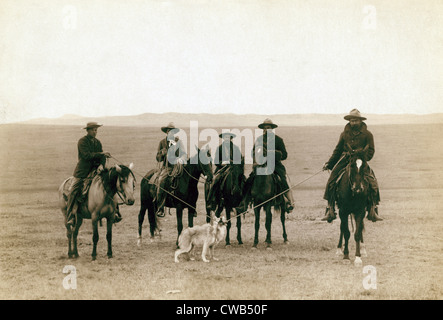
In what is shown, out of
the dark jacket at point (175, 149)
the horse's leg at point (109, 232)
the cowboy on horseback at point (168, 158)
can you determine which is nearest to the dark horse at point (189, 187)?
the cowboy on horseback at point (168, 158)

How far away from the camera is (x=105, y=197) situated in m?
13.4

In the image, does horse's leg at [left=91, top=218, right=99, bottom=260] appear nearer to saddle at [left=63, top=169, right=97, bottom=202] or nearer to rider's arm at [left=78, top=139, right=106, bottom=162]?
saddle at [left=63, top=169, right=97, bottom=202]

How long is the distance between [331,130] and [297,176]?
20.2 feet

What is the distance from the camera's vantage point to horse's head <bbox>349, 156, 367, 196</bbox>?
41.7 ft

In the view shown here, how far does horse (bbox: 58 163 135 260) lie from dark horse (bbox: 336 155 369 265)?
507 cm

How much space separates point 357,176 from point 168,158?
5.01 meters

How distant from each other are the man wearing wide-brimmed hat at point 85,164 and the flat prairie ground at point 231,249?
3.97 feet

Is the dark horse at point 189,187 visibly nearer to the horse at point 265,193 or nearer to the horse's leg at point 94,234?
the horse at point 265,193

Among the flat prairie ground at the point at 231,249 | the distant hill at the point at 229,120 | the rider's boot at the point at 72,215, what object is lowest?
the flat prairie ground at the point at 231,249

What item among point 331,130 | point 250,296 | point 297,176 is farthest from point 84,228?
point 331,130

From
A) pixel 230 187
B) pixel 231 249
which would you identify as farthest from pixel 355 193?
pixel 231 249

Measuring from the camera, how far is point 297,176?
25.3 m

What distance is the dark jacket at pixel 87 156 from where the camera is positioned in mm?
13500

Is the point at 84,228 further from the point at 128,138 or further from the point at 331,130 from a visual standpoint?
the point at 331,130
